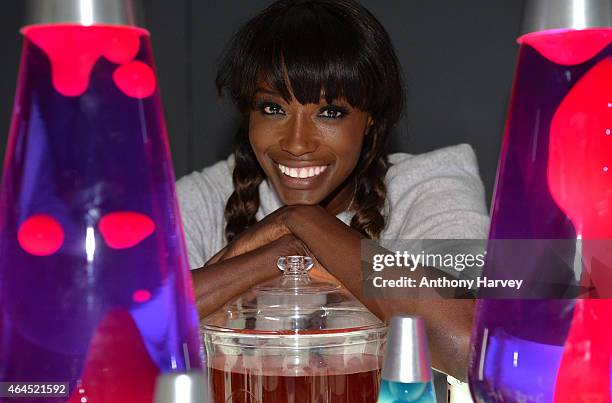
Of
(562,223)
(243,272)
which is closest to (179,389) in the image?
(562,223)

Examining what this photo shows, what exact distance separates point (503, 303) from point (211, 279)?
577mm

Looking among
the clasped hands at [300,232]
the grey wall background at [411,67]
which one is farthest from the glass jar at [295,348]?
the grey wall background at [411,67]

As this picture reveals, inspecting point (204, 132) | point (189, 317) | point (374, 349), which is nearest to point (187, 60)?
point (204, 132)

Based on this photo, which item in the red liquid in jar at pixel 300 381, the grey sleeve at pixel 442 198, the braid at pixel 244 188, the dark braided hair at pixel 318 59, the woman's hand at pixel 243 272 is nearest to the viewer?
the red liquid in jar at pixel 300 381

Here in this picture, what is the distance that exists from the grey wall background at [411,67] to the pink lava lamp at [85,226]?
1.72m

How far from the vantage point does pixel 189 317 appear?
401 mm

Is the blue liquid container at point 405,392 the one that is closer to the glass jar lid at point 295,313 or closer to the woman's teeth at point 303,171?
the glass jar lid at point 295,313

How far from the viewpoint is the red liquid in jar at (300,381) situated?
0.54m

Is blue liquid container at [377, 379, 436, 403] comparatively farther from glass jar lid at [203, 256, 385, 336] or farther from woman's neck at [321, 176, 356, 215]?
woman's neck at [321, 176, 356, 215]

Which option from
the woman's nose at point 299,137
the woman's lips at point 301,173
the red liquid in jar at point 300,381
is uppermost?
the woman's nose at point 299,137

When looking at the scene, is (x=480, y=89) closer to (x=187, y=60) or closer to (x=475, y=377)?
(x=187, y=60)

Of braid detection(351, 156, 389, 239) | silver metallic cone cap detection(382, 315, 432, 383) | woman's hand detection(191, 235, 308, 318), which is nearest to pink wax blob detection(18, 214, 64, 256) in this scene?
silver metallic cone cap detection(382, 315, 432, 383)

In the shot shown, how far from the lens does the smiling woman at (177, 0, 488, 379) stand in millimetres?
1392

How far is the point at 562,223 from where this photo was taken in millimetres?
397
